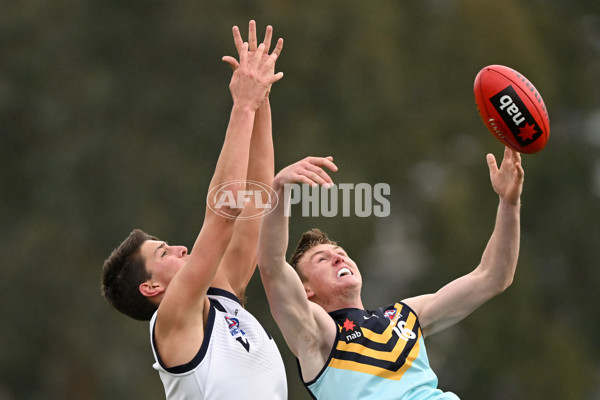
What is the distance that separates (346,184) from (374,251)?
1049mm

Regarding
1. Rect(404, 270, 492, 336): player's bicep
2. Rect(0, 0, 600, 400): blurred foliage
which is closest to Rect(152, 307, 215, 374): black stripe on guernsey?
Rect(404, 270, 492, 336): player's bicep

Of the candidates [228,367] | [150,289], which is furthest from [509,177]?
[150,289]

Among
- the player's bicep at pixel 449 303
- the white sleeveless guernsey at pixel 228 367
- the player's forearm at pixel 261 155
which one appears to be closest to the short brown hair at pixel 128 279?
the white sleeveless guernsey at pixel 228 367

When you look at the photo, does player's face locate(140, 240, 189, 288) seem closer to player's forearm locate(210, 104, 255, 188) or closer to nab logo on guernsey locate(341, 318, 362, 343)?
player's forearm locate(210, 104, 255, 188)

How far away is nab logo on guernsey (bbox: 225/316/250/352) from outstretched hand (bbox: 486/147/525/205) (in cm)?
162

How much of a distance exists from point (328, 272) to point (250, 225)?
514 mm

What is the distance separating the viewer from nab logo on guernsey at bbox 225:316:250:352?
16.2ft

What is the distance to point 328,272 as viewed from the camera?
5.75 metres

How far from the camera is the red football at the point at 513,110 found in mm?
5656

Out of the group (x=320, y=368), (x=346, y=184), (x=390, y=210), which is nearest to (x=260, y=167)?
(x=320, y=368)

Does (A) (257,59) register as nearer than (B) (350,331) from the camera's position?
Yes

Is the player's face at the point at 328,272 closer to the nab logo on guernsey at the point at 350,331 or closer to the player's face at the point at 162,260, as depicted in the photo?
the nab logo on guernsey at the point at 350,331

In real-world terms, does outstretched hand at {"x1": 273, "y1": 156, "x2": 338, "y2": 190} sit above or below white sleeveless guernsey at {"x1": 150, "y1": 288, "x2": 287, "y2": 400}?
above

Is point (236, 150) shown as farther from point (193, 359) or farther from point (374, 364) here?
point (374, 364)
